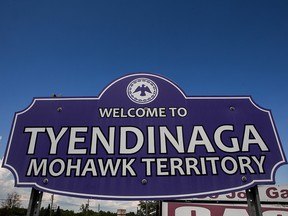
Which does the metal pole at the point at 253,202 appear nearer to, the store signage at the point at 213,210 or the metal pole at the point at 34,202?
the metal pole at the point at 34,202

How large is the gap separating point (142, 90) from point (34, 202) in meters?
2.48

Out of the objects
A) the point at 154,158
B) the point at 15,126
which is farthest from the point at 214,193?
the point at 15,126

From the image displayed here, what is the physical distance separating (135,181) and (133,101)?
54.7 inches

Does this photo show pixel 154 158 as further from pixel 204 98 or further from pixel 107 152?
pixel 204 98

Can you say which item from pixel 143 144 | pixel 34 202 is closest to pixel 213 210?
pixel 143 144

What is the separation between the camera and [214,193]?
3.72 meters

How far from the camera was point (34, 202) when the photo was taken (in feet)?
12.4

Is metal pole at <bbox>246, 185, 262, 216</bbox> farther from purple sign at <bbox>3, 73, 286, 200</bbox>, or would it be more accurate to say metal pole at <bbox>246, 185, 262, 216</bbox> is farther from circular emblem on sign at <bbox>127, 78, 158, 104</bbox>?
circular emblem on sign at <bbox>127, 78, 158, 104</bbox>

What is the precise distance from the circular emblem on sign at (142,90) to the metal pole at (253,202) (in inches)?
84.7

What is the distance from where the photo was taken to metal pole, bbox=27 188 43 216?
3.67m

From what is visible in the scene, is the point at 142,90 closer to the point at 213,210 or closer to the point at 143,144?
the point at 143,144

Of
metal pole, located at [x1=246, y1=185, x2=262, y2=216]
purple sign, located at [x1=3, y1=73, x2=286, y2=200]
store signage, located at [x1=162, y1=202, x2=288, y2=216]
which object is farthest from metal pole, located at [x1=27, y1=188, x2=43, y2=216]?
store signage, located at [x1=162, y1=202, x2=288, y2=216]

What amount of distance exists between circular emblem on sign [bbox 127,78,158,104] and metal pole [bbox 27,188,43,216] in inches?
83.7

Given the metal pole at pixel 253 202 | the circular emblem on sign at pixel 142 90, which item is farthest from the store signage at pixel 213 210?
the circular emblem on sign at pixel 142 90
